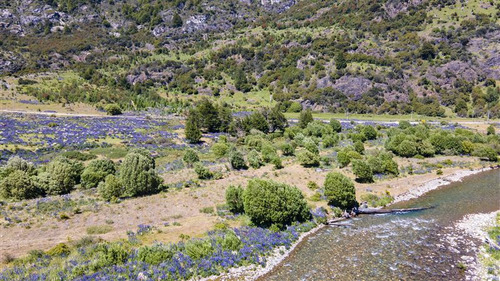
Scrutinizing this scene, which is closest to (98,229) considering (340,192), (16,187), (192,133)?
(16,187)

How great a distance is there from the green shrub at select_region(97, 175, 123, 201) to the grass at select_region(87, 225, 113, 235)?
6.09m

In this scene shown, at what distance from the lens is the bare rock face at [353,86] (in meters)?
133

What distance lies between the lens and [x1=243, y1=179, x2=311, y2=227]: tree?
2483 centimetres

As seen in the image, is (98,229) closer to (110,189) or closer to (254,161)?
(110,189)

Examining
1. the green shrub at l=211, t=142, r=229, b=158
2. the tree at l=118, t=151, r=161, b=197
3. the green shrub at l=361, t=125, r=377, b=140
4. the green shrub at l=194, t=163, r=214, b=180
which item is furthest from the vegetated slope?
the tree at l=118, t=151, r=161, b=197

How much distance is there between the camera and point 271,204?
24875mm

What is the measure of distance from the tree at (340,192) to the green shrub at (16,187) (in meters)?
30.3

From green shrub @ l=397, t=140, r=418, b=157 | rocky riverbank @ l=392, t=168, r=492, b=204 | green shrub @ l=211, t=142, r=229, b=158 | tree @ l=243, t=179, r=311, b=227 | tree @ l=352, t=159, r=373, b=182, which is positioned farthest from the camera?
green shrub @ l=211, t=142, r=229, b=158

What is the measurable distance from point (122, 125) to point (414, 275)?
76724 millimetres

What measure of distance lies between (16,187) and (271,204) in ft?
86.1

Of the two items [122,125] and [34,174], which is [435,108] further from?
[34,174]

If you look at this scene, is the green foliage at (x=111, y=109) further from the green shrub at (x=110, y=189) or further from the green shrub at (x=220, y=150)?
the green shrub at (x=110, y=189)

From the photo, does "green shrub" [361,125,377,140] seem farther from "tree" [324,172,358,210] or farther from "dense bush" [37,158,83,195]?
"dense bush" [37,158,83,195]

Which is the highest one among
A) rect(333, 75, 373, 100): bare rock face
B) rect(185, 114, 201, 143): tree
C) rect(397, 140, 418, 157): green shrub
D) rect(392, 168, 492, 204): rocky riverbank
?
rect(333, 75, 373, 100): bare rock face
